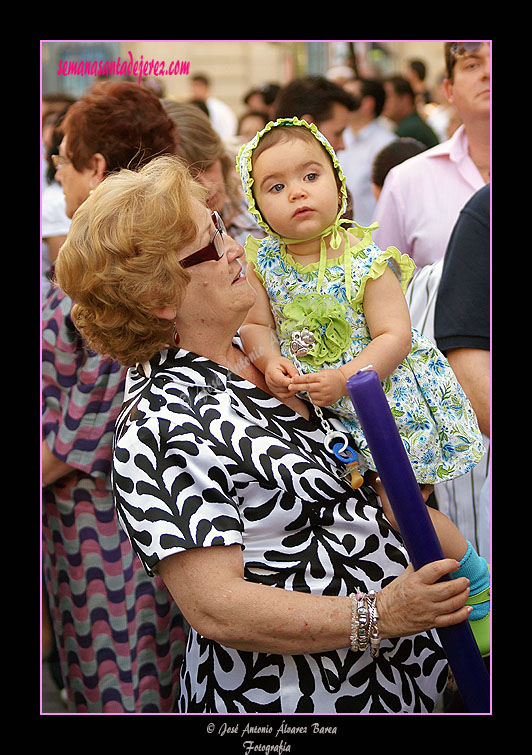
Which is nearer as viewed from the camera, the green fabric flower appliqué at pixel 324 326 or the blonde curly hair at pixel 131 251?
the blonde curly hair at pixel 131 251

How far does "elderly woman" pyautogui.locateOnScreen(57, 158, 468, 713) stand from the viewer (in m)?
1.95

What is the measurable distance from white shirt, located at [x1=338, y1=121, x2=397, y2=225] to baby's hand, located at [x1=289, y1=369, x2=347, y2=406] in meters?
3.13

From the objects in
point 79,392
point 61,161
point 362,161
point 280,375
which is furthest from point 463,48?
point 362,161

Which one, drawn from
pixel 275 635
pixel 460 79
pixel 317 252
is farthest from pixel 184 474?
pixel 460 79

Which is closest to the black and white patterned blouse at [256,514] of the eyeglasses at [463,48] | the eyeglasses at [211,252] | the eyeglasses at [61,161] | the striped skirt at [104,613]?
the eyeglasses at [211,252]

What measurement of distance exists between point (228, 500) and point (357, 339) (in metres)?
0.57

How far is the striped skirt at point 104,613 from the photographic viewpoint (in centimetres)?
301

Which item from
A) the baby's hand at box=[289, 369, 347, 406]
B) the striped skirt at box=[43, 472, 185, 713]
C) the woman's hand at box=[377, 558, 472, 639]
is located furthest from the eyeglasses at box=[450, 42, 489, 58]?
the striped skirt at box=[43, 472, 185, 713]

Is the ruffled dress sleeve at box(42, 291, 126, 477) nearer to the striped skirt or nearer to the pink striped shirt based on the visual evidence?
the striped skirt

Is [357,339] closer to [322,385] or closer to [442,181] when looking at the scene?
[322,385]

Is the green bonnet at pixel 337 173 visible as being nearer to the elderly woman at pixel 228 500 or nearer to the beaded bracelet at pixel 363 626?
the elderly woman at pixel 228 500

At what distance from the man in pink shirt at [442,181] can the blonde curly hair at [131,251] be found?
156 cm

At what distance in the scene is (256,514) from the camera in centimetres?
204

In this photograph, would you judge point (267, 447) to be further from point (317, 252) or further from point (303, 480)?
point (317, 252)
